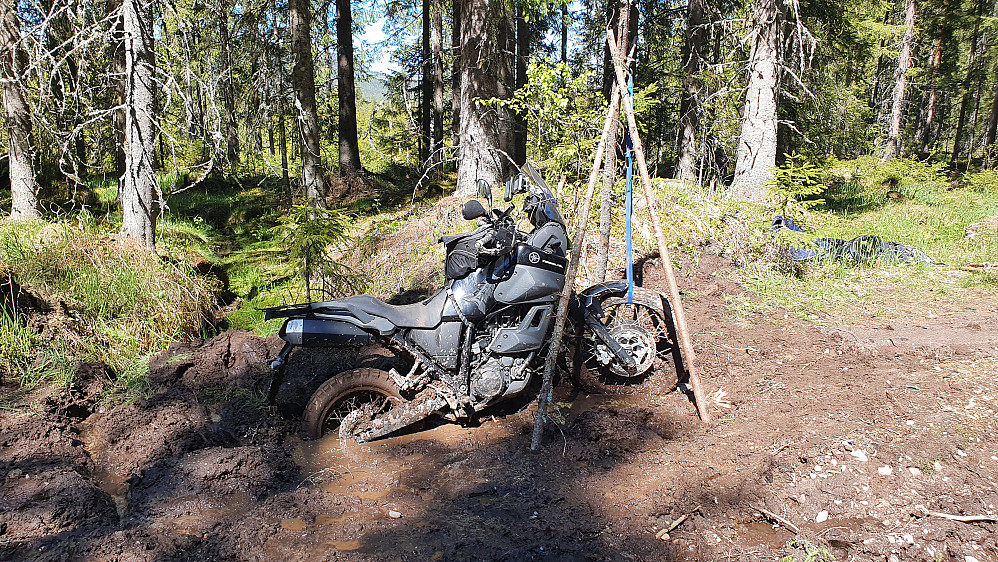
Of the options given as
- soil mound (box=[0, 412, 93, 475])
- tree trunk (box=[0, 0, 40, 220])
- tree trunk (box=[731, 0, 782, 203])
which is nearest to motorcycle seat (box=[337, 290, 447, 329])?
soil mound (box=[0, 412, 93, 475])

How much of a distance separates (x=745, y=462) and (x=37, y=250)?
21.3ft

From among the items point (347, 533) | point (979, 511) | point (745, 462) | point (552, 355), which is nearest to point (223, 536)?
point (347, 533)

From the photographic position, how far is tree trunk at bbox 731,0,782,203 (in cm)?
902

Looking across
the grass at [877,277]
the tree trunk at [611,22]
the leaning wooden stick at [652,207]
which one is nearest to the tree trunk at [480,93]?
the tree trunk at [611,22]

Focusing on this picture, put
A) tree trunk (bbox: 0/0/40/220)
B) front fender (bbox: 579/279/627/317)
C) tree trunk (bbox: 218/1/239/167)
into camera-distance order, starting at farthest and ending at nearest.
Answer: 1. tree trunk (bbox: 218/1/239/167)
2. tree trunk (bbox: 0/0/40/220)
3. front fender (bbox: 579/279/627/317)

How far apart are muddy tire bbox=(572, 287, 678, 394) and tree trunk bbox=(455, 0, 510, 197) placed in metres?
4.47

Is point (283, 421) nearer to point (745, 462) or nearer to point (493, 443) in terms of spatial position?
point (493, 443)

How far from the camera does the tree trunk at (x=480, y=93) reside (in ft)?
28.9

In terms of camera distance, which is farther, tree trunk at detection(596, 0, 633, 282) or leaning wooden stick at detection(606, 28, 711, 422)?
tree trunk at detection(596, 0, 633, 282)

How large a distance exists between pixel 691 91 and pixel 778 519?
36.3 feet

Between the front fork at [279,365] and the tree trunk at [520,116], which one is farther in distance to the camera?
the tree trunk at [520,116]

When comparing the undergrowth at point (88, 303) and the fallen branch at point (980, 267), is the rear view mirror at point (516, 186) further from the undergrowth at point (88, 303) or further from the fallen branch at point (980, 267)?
the fallen branch at point (980, 267)

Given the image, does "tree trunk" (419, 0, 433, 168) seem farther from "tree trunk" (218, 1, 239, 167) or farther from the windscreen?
the windscreen

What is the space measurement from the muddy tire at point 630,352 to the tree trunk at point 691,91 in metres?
7.94
